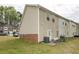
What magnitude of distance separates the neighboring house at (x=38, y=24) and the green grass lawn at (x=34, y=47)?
0.11m

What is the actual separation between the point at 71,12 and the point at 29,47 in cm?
97

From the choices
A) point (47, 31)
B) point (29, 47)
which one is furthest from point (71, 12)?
point (29, 47)

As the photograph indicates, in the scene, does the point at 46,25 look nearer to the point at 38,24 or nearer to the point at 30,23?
the point at 38,24

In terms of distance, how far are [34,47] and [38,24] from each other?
41cm

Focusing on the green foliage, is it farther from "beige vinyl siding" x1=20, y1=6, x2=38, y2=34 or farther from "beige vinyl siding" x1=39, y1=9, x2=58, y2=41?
"beige vinyl siding" x1=39, y1=9, x2=58, y2=41

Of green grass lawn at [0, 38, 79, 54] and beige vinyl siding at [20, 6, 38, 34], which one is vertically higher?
beige vinyl siding at [20, 6, 38, 34]

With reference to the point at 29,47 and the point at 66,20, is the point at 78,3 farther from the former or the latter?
the point at 29,47

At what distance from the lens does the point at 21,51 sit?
18.7 feet

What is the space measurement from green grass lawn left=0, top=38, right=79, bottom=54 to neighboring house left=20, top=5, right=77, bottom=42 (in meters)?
0.11

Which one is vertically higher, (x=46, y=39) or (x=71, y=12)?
(x=71, y=12)

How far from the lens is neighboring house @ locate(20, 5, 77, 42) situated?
18.6 feet

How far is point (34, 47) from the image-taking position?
→ 5.70 m

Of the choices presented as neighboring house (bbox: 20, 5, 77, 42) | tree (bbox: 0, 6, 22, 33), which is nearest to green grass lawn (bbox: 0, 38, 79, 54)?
neighboring house (bbox: 20, 5, 77, 42)
